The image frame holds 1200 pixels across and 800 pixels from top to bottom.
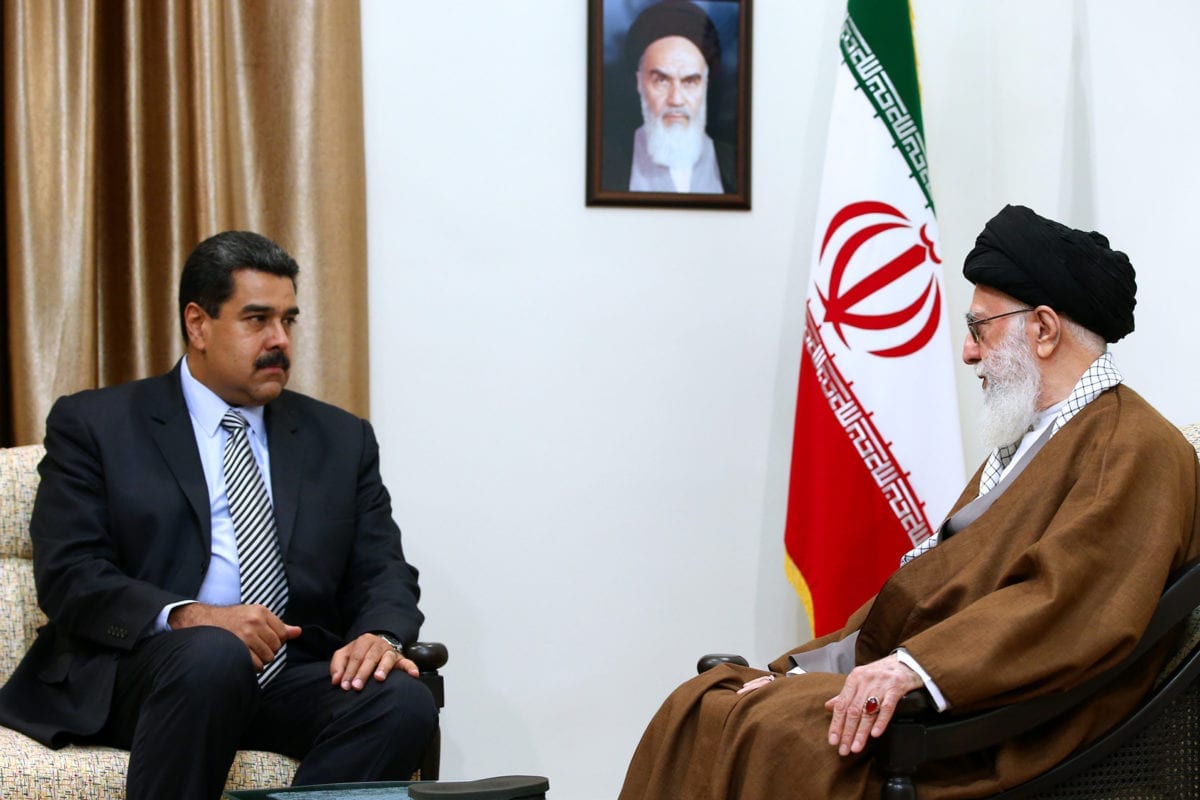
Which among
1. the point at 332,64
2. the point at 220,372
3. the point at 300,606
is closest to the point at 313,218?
the point at 332,64

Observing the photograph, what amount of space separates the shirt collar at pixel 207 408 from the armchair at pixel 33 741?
1.33 feet

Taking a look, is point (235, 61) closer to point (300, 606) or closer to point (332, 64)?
point (332, 64)

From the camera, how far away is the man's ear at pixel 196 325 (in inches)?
130

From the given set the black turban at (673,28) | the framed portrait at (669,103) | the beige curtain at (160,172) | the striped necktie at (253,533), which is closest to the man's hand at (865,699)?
the striped necktie at (253,533)

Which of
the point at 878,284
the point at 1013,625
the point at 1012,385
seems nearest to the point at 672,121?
the point at 878,284

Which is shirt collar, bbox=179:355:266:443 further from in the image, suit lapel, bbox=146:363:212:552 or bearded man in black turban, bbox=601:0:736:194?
bearded man in black turban, bbox=601:0:736:194

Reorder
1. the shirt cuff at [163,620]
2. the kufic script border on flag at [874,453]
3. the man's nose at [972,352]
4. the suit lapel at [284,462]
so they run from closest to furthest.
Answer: the man's nose at [972,352] < the shirt cuff at [163,620] < the suit lapel at [284,462] < the kufic script border on flag at [874,453]

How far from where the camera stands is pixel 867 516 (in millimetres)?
3779

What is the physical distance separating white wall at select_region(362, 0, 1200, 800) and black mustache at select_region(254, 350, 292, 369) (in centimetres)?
69

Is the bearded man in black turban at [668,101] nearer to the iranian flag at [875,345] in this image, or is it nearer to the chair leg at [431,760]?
the iranian flag at [875,345]

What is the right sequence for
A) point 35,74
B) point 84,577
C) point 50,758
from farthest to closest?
point 35,74, point 84,577, point 50,758

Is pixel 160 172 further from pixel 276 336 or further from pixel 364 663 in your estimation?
pixel 364 663

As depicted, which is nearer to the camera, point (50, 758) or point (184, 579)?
point (50, 758)

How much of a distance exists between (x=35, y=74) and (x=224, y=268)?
83 cm
